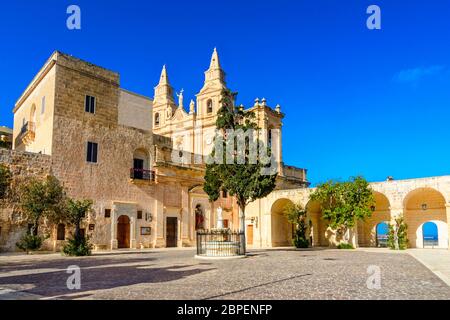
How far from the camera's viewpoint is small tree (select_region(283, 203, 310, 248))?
2988 cm

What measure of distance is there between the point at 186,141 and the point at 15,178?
74.8 ft

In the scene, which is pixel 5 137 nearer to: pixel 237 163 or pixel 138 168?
pixel 138 168

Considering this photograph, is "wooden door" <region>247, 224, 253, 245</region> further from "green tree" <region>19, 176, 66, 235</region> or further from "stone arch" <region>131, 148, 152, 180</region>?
"green tree" <region>19, 176, 66, 235</region>

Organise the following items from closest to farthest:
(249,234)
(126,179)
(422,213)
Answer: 1. (126,179)
2. (422,213)
3. (249,234)

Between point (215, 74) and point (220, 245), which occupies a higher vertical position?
point (215, 74)

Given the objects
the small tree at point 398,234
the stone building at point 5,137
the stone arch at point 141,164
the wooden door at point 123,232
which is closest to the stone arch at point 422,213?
the small tree at point 398,234

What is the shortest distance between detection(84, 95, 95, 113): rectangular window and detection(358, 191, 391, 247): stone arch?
22.1 m

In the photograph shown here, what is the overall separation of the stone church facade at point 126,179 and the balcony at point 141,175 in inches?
2.8

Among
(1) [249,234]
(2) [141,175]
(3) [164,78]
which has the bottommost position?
(1) [249,234]

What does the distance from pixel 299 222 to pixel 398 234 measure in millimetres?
6956

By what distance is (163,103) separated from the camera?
161 feet

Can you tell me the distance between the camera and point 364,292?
8734mm

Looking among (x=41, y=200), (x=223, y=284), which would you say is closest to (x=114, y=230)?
(x=41, y=200)
